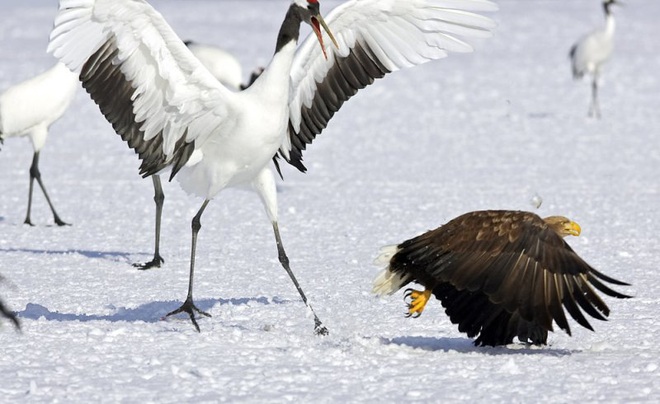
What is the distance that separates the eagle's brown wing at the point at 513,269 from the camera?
599cm

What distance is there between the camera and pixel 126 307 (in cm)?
789

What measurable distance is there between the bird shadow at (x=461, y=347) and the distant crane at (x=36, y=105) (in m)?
6.44

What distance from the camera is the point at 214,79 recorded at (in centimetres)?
706

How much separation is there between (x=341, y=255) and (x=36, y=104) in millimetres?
4209

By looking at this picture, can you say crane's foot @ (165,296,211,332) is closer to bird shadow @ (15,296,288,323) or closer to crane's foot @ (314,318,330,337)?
bird shadow @ (15,296,288,323)

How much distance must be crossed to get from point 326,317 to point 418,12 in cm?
210

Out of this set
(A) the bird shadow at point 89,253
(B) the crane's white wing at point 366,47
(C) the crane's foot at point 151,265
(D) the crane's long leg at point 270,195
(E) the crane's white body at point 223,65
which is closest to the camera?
(D) the crane's long leg at point 270,195

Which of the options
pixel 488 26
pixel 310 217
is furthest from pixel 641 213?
pixel 488 26

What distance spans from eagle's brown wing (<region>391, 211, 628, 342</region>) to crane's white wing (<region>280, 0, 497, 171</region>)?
1.85 metres

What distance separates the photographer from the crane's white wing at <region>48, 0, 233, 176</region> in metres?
6.89

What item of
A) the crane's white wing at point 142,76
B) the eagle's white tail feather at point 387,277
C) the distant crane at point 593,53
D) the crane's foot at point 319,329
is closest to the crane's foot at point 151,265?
the crane's white wing at point 142,76

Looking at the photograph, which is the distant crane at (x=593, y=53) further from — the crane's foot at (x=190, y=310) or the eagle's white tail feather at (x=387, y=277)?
the eagle's white tail feather at (x=387, y=277)

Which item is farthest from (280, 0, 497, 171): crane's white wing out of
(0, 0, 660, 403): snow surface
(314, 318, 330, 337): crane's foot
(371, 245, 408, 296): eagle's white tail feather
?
(371, 245, 408, 296): eagle's white tail feather

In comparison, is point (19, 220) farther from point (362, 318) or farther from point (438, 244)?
point (438, 244)
